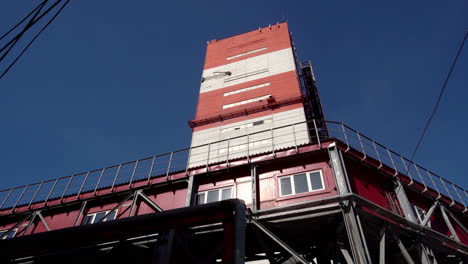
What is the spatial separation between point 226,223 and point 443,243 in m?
10.1

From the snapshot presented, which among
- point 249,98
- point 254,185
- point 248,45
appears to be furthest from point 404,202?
point 248,45

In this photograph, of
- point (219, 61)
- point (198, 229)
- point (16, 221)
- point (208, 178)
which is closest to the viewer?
point (198, 229)

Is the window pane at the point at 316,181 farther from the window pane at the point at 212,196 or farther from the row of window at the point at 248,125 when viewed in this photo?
the row of window at the point at 248,125

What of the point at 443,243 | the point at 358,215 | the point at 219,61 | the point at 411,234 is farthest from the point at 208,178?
the point at 219,61

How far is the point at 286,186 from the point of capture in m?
11.7

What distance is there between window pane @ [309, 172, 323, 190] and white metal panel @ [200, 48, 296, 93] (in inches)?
608

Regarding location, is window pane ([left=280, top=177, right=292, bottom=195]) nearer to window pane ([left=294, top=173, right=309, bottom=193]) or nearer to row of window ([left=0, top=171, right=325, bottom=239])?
row of window ([left=0, top=171, right=325, bottom=239])

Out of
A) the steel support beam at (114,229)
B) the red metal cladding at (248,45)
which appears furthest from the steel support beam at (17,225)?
the red metal cladding at (248,45)

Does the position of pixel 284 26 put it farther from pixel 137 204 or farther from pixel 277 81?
pixel 137 204

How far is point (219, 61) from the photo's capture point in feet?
98.3

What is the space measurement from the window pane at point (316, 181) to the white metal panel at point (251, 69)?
15431mm

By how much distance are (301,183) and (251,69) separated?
17.2m

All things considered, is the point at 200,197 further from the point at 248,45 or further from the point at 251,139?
the point at 248,45

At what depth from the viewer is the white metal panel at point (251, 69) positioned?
85.6 ft
